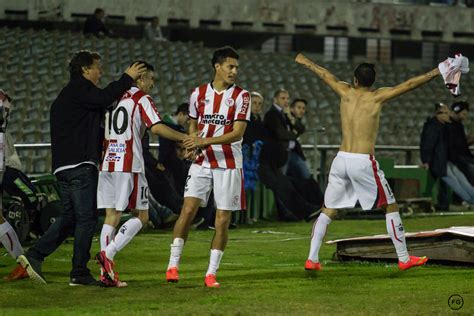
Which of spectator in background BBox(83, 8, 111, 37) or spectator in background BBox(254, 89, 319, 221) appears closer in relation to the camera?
spectator in background BBox(254, 89, 319, 221)

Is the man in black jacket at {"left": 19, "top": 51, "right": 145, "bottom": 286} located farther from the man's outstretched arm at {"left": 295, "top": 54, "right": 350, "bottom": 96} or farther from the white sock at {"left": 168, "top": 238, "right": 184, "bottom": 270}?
the man's outstretched arm at {"left": 295, "top": 54, "right": 350, "bottom": 96}

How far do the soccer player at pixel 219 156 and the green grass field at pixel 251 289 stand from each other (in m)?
0.38

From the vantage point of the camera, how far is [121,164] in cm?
853

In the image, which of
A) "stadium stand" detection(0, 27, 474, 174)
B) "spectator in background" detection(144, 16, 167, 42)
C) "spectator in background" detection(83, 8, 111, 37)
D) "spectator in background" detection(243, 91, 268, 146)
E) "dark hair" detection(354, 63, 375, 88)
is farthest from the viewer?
"spectator in background" detection(144, 16, 167, 42)

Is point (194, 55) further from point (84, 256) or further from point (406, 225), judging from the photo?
point (84, 256)

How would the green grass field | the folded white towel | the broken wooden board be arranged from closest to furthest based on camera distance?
the green grass field < the folded white towel < the broken wooden board

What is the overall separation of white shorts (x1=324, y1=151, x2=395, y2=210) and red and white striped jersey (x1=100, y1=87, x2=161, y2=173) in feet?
5.58

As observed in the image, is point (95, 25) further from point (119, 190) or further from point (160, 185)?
point (119, 190)

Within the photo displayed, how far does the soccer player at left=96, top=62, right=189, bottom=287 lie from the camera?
8.53 m

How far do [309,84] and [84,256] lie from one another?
814 inches

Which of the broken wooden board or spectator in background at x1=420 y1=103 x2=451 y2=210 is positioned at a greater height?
spectator in background at x1=420 y1=103 x2=451 y2=210

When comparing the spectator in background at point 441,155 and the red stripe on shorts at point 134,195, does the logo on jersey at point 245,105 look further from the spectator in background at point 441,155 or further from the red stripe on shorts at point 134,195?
the spectator in background at point 441,155

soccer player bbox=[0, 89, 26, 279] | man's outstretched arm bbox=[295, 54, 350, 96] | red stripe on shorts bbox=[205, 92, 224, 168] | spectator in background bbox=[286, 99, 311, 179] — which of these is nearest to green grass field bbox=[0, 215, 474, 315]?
soccer player bbox=[0, 89, 26, 279]

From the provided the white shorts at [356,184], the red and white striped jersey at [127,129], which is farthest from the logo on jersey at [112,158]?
the white shorts at [356,184]
